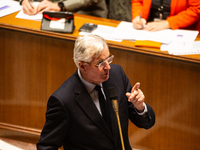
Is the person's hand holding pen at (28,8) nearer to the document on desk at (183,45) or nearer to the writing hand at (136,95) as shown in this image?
the document on desk at (183,45)

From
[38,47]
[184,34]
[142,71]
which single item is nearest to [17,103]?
[38,47]

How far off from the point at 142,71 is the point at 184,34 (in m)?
0.49

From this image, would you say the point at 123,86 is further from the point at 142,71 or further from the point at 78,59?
the point at 142,71

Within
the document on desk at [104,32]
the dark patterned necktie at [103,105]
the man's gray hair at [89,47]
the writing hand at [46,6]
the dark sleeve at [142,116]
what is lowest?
the dark sleeve at [142,116]

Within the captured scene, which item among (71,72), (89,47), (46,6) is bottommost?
(71,72)

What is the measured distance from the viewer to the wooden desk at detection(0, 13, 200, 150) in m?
2.50

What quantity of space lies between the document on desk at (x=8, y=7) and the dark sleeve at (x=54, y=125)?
65.3 inches

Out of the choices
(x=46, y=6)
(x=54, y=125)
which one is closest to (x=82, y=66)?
(x=54, y=125)

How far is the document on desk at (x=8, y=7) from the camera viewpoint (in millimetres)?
3053

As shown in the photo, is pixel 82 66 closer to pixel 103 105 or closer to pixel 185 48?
pixel 103 105

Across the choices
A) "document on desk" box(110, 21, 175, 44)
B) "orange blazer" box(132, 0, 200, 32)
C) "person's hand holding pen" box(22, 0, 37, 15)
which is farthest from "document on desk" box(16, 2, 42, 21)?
"orange blazer" box(132, 0, 200, 32)

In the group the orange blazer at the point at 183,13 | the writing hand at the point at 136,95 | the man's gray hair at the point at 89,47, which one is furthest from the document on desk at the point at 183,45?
the man's gray hair at the point at 89,47

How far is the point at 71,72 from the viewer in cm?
276

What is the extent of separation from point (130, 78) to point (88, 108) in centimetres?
100
